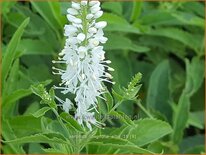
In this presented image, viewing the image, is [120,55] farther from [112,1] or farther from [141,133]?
[141,133]

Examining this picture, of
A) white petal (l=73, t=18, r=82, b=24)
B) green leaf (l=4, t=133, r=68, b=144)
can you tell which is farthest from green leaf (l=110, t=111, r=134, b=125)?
white petal (l=73, t=18, r=82, b=24)

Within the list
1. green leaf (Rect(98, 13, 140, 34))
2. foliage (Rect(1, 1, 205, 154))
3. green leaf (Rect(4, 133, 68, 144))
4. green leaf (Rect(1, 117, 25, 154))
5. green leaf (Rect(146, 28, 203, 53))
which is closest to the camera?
green leaf (Rect(4, 133, 68, 144))

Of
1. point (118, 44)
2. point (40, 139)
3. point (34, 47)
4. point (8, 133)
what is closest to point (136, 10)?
point (118, 44)

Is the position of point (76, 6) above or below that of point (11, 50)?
above

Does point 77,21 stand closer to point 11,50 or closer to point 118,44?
point 11,50

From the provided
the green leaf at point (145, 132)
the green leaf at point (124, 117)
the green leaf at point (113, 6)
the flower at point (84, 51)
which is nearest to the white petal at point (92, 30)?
the flower at point (84, 51)

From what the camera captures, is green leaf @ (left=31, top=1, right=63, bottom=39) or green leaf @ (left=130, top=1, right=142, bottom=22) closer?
green leaf @ (left=31, top=1, right=63, bottom=39)

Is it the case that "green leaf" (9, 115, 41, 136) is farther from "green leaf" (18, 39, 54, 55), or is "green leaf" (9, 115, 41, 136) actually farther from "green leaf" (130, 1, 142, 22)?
"green leaf" (130, 1, 142, 22)
